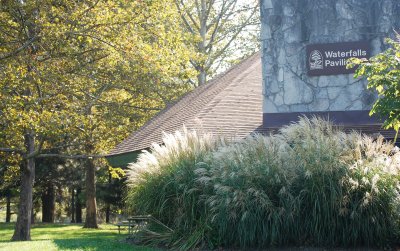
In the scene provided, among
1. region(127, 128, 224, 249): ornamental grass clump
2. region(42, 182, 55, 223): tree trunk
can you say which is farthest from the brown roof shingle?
region(42, 182, 55, 223): tree trunk

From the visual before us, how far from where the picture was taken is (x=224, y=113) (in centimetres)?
1351

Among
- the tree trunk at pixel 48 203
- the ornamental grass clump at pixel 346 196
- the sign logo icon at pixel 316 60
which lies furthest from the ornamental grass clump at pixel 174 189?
the tree trunk at pixel 48 203

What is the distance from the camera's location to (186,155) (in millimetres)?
10633

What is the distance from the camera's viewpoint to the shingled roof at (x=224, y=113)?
42.2 feet

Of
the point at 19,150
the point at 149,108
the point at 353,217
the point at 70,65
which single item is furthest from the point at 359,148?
the point at 149,108

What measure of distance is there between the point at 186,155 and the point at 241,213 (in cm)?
217

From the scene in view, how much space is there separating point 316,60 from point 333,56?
366 millimetres

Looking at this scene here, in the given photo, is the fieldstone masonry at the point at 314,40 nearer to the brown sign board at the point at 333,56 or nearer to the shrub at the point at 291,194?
the brown sign board at the point at 333,56

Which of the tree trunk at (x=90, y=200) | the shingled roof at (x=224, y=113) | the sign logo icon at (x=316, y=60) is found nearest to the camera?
the sign logo icon at (x=316, y=60)

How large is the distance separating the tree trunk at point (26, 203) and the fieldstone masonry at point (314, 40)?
7.90m

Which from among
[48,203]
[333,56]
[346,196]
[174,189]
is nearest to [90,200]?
[48,203]

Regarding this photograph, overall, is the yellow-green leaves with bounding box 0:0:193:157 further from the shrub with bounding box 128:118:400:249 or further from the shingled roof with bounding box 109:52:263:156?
the shrub with bounding box 128:118:400:249

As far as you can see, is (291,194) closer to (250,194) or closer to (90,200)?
(250,194)

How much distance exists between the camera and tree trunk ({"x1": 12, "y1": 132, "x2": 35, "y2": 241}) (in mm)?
17562
